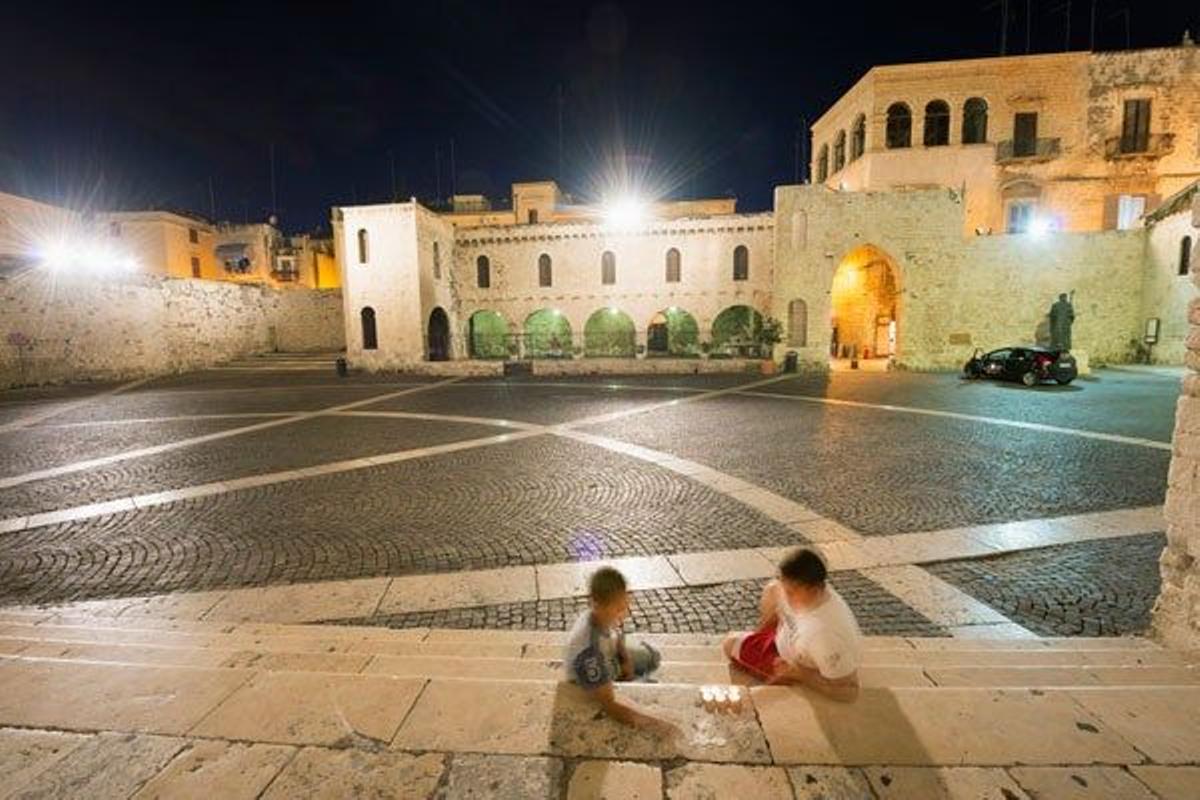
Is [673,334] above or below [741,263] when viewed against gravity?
below

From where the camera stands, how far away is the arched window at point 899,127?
29.6 metres

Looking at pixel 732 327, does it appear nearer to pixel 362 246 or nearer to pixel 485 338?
pixel 485 338

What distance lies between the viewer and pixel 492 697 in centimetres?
280

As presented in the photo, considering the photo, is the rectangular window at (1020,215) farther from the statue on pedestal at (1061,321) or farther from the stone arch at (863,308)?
the statue on pedestal at (1061,321)

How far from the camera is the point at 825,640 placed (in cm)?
289

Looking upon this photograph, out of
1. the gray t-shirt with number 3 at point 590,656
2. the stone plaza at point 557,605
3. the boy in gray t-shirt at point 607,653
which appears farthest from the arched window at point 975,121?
the gray t-shirt with number 3 at point 590,656

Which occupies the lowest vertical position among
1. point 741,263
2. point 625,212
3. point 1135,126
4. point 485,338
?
point 485,338

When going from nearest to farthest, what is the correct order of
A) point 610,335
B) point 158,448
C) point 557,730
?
point 557,730 → point 158,448 → point 610,335

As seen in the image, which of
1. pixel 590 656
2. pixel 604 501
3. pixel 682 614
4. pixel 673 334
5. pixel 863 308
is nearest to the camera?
pixel 590 656

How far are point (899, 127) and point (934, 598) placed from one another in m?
32.5

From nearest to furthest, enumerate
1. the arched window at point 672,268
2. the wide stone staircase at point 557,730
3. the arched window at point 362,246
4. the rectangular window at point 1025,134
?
the wide stone staircase at point 557,730
the rectangular window at point 1025,134
the arched window at point 362,246
the arched window at point 672,268

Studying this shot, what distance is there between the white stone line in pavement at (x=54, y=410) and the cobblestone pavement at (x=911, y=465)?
1349 cm

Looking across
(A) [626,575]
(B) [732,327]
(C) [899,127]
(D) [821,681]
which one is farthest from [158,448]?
(C) [899,127]

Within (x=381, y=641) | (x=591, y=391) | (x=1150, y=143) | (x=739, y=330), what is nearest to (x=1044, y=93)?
(x=1150, y=143)
